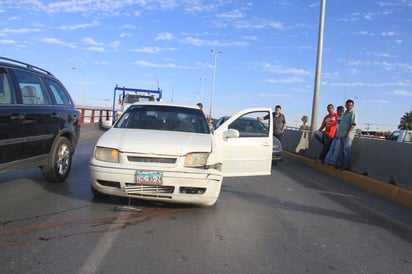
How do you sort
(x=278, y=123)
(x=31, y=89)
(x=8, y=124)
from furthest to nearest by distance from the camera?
1. (x=278, y=123)
2. (x=31, y=89)
3. (x=8, y=124)

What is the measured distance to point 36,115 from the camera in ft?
19.6

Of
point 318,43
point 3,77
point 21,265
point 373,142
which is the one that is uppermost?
point 318,43

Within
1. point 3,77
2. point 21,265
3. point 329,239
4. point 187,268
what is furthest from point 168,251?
point 3,77

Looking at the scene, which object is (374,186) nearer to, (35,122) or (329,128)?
(329,128)

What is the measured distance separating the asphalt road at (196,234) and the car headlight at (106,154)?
0.67 meters

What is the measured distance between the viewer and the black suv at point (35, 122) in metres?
5.30

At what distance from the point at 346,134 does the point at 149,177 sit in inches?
257

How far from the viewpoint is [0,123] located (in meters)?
5.02

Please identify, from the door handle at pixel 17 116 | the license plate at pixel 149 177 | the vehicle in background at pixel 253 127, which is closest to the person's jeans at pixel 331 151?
the vehicle in background at pixel 253 127

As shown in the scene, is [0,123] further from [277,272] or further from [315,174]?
[315,174]

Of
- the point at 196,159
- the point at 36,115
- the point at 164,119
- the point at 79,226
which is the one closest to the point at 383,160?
the point at 164,119

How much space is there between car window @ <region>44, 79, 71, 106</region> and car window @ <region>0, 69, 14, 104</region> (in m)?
1.24

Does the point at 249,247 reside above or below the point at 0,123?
below

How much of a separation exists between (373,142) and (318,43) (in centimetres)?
610
